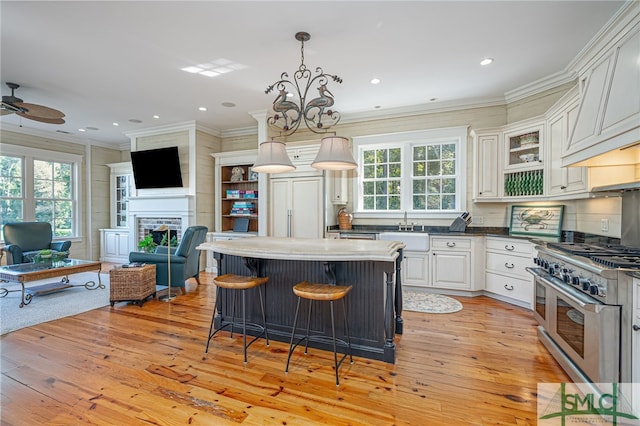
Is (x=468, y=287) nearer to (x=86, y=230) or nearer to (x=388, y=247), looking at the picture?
(x=388, y=247)

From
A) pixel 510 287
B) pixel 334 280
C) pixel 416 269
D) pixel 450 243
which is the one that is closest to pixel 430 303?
pixel 416 269

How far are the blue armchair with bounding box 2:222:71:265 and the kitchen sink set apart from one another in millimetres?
5752

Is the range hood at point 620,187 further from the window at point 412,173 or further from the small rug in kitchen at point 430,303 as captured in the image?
the window at point 412,173

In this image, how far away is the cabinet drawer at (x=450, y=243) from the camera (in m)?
4.27

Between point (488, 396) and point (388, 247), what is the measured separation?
122 cm

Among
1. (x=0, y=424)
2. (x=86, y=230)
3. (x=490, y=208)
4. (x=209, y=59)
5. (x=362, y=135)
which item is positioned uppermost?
(x=209, y=59)

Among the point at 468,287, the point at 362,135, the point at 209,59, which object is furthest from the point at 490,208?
the point at 209,59

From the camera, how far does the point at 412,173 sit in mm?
5137

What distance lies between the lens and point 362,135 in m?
5.38

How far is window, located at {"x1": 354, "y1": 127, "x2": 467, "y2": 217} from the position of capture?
16.0 feet

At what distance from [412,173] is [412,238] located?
50.6 inches

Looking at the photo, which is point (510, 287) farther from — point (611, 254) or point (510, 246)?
point (611, 254)

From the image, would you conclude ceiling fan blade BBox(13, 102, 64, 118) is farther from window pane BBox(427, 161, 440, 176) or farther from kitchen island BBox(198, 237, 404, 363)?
window pane BBox(427, 161, 440, 176)

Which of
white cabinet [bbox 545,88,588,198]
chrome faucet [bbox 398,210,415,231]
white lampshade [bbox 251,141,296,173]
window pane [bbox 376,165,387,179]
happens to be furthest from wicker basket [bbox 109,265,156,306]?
white cabinet [bbox 545,88,588,198]
